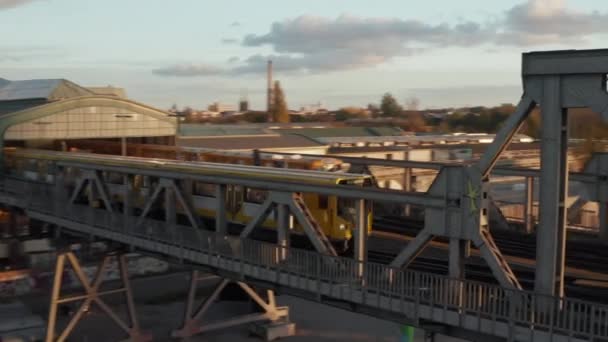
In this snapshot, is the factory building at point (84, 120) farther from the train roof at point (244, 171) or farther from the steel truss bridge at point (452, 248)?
the steel truss bridge at point (452, 248)

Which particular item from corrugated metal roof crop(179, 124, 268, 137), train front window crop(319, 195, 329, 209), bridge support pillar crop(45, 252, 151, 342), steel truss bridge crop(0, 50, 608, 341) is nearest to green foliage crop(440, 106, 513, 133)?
corrugated metal roof crop(179, 124, 268, 137)

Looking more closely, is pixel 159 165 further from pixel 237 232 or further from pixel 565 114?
pixel 565 114

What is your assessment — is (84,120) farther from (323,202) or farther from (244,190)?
(323,202)

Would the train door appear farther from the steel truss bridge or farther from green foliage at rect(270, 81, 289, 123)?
green foliage at rect(270, 81, 289, 123)

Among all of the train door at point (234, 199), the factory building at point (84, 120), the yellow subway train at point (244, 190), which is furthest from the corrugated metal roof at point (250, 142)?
the train door at point (234, 199)

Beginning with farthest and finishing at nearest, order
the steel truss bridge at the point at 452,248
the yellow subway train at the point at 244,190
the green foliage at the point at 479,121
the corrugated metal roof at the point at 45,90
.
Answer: the green foliage at the point at 479,121 → the corrugated metal roof at the point at 45,90 → the yellow subway train at the point at 244,190 → the steel truss bridge at the point at 452,248

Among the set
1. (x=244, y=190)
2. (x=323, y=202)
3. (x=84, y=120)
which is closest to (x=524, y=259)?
(x=323, y=202)
